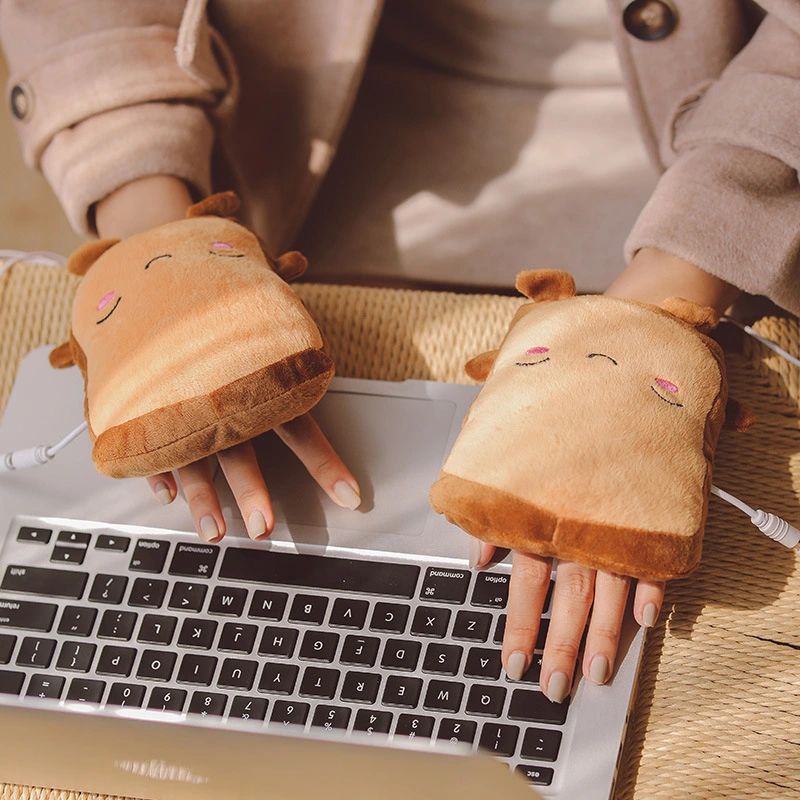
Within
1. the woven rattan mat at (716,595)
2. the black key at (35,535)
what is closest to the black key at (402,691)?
the woven rattan mat at (716,595)

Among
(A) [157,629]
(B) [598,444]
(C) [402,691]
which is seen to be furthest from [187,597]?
(B) [598,444]

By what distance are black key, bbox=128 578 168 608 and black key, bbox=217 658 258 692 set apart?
51 mm

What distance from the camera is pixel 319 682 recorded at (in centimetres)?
43

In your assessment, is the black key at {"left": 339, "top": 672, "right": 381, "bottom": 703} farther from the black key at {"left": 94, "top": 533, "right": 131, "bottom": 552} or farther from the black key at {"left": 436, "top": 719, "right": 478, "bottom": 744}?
the black key at {"left": 94, "top": 533, "right": 131, "bottom": 552}

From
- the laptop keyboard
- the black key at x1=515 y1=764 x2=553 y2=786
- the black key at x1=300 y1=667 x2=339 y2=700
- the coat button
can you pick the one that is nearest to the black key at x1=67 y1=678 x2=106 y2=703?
the laptop keyboard

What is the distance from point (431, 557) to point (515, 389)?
0.10 meters

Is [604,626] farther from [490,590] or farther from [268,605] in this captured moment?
[268,605]

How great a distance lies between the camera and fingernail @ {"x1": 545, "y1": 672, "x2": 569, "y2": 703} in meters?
0.41

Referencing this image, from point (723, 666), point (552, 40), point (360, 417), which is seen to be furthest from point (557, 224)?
point (723, 666)

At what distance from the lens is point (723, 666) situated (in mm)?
442

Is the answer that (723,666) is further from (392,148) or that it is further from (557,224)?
(392,148)

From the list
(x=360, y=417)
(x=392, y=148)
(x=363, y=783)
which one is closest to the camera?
(x=363, y=783)

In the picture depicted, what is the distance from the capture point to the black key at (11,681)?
45 centimetres

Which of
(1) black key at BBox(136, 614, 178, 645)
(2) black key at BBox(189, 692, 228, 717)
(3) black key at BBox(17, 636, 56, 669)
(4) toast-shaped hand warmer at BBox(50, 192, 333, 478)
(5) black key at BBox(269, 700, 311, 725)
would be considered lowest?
(3) black key at BBox(17, 636, 56, 669)
